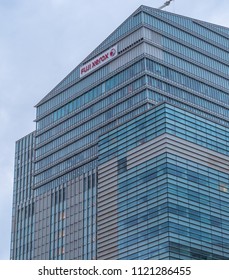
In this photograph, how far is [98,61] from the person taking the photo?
17562 cm

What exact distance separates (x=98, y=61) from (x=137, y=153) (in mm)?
38872

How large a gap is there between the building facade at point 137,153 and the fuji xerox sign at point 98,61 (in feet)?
0.91

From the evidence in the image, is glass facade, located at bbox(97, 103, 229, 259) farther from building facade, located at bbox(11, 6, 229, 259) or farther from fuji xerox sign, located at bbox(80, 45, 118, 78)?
fuji xerox sign, located at bbox(80, 45, 118, 78)

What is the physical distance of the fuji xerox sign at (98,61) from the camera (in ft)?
559

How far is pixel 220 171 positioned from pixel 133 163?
1641 centimetres

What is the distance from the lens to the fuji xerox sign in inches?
6712

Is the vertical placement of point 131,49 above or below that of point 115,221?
above

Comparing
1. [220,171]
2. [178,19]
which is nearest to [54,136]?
[178,19]

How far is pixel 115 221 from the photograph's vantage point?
471 ft

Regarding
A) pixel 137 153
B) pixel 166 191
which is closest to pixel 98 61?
pixel 137 153
